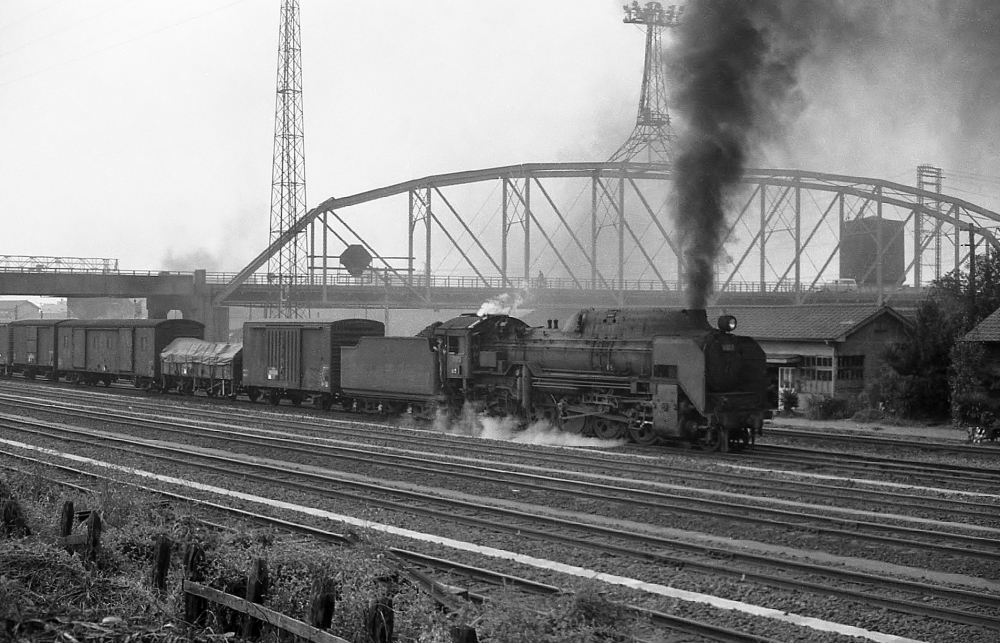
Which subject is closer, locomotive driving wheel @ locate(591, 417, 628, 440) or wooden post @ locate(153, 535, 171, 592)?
wooden post @ locate(153, 535, 171, 592)

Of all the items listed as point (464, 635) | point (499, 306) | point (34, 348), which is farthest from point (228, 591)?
point (34, 348)

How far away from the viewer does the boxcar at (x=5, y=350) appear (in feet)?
168

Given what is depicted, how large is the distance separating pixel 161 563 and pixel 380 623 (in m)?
2.88

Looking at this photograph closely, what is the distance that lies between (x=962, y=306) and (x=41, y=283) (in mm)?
56270

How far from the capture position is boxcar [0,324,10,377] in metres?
51.2

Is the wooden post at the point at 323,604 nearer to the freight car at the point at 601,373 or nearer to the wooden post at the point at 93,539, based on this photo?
the wooden post at the point at 93,539

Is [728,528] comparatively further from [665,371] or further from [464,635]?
[464,635]

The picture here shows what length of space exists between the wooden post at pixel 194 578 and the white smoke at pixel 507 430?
13983mm

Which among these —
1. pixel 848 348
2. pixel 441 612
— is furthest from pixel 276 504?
pixel 848 348

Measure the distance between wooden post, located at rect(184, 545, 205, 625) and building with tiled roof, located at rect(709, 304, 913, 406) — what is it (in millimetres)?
27168

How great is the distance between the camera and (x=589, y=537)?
1217cm

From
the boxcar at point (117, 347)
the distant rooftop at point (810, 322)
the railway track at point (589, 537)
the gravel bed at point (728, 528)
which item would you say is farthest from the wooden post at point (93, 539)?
the boxcar at point (117, 347)

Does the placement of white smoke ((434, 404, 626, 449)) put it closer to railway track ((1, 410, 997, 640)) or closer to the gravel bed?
the gravel bed

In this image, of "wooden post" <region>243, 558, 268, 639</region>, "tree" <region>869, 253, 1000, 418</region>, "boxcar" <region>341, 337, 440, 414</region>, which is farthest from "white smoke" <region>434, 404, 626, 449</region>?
"wooden post" <region>243, 558, 268, 639</region>
